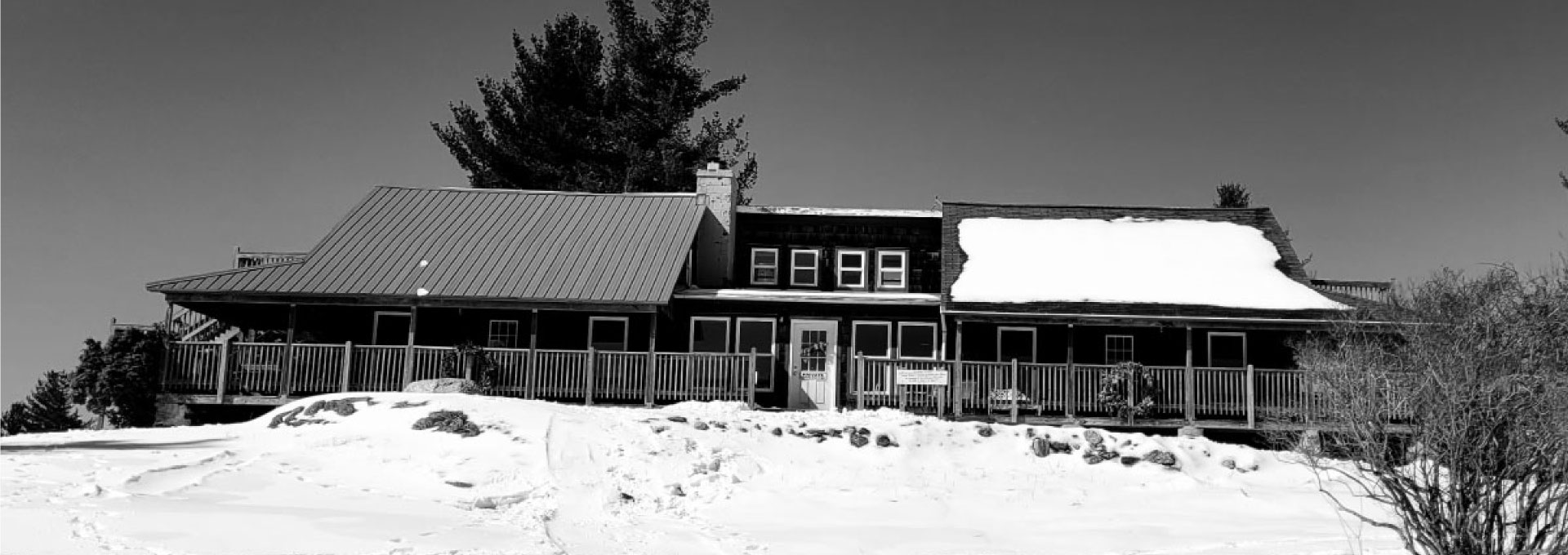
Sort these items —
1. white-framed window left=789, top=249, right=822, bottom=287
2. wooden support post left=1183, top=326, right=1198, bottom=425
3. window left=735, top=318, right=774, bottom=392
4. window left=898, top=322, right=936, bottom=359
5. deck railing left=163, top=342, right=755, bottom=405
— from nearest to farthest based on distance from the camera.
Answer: wooden support post left=1183, top=326, right=1198, bottom=425
deck railing left=163, top=342, right=755, bottom=405
window left=735, top=318, right=774, bottom=392
window left=898, top=322, right=936, bottom=359
white-framed window left=789, top=249, right=822, bottom=287

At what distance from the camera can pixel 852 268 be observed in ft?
101

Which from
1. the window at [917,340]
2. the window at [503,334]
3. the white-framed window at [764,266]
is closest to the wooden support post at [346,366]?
the window at [503,334]

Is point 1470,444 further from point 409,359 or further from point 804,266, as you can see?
point 804,266

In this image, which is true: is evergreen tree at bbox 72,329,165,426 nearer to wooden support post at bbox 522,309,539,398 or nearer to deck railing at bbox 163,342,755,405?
deck railing at bbox 163,342,755,405

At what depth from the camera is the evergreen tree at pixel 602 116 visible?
141 ft

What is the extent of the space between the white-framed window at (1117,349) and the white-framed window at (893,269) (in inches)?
198

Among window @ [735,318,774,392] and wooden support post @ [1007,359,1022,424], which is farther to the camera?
window @ [735,318,774,392]

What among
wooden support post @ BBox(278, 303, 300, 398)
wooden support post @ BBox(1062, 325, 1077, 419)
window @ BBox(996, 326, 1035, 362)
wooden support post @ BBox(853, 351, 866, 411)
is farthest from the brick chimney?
wooden support post @ BBox(278, 303, 300, 398)

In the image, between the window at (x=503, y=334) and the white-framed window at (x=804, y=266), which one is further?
the white-framed window at (x=804, y=266)

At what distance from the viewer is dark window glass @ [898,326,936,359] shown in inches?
1097

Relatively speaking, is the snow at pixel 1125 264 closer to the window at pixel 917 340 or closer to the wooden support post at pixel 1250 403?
the window at pixel 917 340

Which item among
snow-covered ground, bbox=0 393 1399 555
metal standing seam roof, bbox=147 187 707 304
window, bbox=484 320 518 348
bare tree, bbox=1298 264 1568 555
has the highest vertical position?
metal standing seam roof, bbox=147 187 707 304

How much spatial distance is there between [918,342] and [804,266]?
13.9 ft

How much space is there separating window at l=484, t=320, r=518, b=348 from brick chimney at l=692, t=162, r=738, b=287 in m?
4.54
